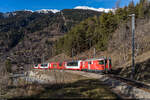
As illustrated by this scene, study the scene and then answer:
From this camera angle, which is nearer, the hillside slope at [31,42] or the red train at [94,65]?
the hillside slope at [31,42]

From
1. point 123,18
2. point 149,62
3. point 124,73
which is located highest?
point 123,18

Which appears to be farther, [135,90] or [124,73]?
[124,73]

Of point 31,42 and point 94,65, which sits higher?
point 31,42

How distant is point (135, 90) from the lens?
440 inches

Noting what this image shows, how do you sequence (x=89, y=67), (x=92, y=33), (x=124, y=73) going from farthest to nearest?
(x=92, y=33), (x=89, y=67), (x=124, y=73)

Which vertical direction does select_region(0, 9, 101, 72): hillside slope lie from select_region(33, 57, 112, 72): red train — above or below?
above

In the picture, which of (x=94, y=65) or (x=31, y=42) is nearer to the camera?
(x=31, y=42)

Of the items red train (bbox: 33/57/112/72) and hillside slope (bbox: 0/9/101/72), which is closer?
hillside slope (bbox: 0/9/101/72)

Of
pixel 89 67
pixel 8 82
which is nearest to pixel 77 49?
pixel 89 67

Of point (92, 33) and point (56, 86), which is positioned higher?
point (92, 33)

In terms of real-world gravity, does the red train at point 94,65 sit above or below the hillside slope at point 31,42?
below

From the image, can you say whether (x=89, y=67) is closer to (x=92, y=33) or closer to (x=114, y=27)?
(x=114, y=27)

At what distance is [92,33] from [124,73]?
31603 mm

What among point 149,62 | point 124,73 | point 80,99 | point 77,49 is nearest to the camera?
point 80,99
